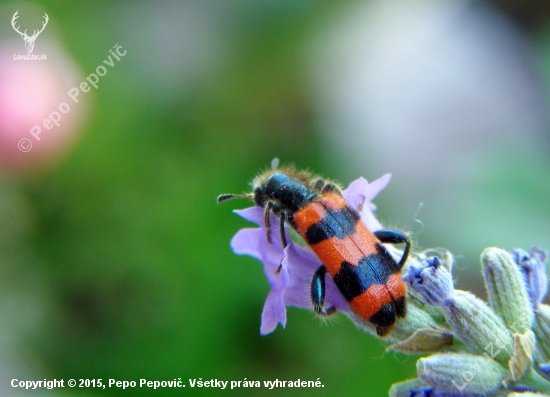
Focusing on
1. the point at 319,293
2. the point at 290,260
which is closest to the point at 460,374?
the point at 319,293

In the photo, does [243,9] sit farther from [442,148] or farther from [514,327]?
[514,327]

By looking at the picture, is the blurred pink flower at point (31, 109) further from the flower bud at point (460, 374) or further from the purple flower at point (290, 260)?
the flower bud at point (460, 374)

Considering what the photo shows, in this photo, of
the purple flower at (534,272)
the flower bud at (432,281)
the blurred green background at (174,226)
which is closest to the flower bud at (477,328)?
the flower bud at (432,281)

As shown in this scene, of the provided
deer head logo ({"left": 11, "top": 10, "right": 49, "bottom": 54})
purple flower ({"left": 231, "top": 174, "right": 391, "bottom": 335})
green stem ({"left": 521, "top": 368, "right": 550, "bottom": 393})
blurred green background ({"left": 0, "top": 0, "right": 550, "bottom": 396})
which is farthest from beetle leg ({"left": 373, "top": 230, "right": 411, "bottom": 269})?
deer head logo ({"left": 11, "top": 10, "right": 49, "bottom": 54})

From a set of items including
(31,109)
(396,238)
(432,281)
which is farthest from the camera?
(31,109)

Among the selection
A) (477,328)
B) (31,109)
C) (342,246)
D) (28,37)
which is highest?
(28,37)

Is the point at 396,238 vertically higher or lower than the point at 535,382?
higher

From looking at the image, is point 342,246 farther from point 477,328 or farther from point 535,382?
point 535,382

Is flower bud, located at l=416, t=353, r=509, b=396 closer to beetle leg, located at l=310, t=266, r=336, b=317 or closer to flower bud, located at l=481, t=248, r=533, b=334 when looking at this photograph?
flower bud, located at l=481, t=248, r=533, b=334
